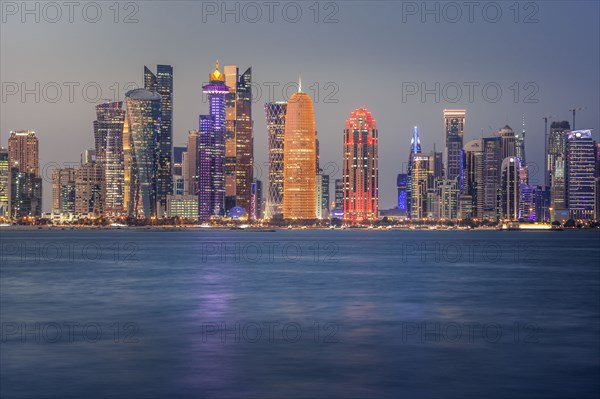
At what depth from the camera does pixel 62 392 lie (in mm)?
28516

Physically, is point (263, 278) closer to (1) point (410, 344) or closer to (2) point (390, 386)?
(1) point (410, 344)

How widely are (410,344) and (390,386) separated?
9.92m

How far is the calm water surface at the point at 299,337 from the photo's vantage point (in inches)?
1179

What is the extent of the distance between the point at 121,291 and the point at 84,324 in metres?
23.6

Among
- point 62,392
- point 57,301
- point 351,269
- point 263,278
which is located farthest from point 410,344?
point 351,269

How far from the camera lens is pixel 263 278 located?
87.8 meters

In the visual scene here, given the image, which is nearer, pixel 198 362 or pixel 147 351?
pixel 198 362

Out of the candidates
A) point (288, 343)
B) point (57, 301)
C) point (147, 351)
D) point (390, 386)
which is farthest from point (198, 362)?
point (57, 301)

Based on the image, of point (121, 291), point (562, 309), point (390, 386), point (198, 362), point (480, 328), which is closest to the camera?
point (390, 386)

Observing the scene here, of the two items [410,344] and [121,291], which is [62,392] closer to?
[410,344]

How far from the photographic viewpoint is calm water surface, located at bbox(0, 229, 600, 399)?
2994 cm

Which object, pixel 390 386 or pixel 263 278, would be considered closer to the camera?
pixel 390 386

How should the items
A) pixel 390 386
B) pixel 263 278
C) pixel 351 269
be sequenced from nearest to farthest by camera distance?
1. pixel 390 386
2. pixel 263 278
3. pixel 351 269

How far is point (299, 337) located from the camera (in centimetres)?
4194
